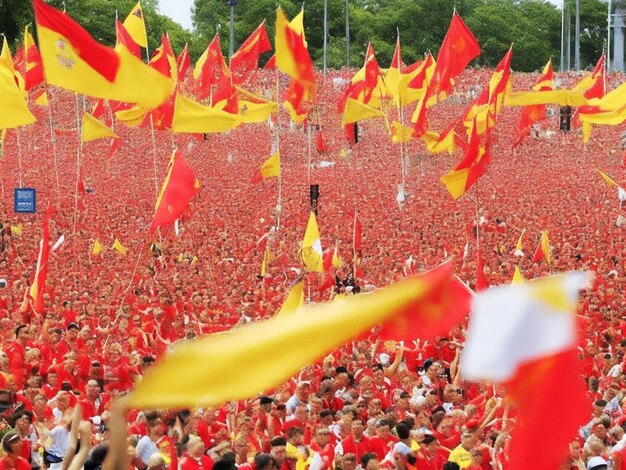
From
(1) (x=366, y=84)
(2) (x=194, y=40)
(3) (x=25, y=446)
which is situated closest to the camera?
(3) (x=25, y=446)

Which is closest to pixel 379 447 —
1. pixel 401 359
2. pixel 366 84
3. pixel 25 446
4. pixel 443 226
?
pixel 25 446

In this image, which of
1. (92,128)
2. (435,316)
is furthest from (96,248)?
(435,316)

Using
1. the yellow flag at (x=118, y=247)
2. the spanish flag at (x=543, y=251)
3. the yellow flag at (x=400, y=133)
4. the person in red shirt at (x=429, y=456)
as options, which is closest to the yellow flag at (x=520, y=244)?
the spanish flag at (x=543, y=251)

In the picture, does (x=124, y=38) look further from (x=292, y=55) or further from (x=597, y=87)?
(x=597, y=87)

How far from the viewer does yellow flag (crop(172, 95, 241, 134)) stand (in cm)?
1872

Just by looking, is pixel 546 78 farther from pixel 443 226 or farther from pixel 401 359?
pixel 401 359

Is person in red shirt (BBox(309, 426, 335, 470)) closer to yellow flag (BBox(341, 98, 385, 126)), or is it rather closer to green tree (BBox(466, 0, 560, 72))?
yellow flag (BBox(341, 98, 385, 126))

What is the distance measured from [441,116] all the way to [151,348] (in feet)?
124

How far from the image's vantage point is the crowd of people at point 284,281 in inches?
388

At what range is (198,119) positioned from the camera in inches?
755

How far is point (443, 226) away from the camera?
94.8 feet

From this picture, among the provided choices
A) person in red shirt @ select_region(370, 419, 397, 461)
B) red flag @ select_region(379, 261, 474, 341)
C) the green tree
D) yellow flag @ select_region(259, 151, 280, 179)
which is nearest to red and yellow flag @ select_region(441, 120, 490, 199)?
yellow flag @ select_region(259, 151, 280, 179)

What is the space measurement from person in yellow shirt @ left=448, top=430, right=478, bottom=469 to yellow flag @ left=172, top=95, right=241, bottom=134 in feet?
30.7

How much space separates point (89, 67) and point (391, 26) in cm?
6983
